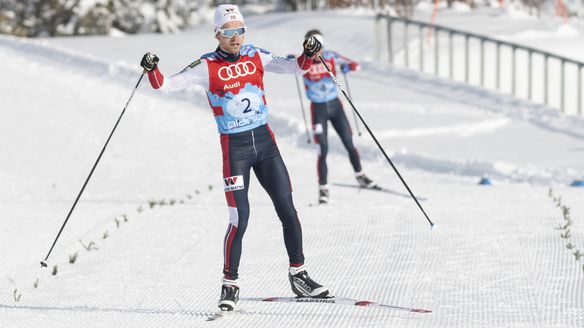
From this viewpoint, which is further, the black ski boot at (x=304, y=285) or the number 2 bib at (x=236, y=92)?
the black ski boot at (x=304, y=285)

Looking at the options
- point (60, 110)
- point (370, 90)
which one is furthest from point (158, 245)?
point (370, 90)

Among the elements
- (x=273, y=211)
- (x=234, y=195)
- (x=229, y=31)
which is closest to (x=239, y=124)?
(x=234, y=195)

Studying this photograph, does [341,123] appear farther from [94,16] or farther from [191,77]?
[94,16]

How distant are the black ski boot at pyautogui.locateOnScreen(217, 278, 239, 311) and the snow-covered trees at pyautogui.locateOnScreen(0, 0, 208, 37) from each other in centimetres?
2831

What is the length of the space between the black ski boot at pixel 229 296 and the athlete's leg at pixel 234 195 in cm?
4

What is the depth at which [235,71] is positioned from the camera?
23.8ft

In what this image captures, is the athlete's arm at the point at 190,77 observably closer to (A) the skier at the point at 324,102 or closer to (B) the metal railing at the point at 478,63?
(A) the skier at the point at 324,102

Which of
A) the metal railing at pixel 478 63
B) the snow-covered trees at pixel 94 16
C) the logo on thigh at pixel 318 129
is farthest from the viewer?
the snow-covered trees at pixel 94 16

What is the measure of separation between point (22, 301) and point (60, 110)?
12.4 m

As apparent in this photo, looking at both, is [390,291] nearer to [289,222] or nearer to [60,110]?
[289,222]

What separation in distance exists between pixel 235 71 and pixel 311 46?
19.9 inches

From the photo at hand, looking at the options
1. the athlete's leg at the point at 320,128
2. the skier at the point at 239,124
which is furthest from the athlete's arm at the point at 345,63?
the skier at the point at 239,124

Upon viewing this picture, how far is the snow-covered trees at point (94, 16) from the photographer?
35.3 m

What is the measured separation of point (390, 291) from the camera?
7.75 metres
